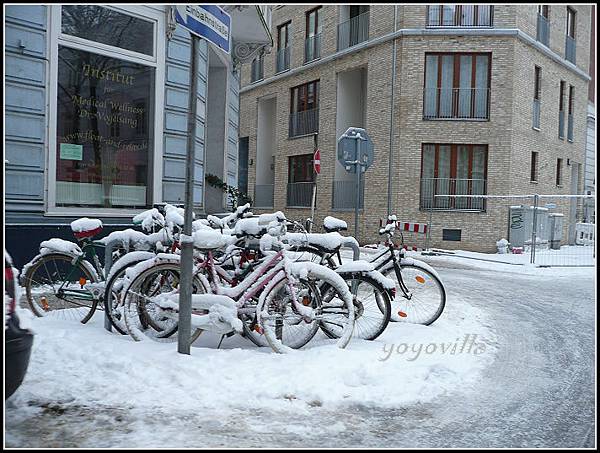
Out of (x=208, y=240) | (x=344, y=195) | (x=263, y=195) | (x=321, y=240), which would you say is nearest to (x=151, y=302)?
(x=208, y=240)

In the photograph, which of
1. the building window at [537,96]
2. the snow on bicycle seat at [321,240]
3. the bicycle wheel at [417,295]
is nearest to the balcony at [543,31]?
the building window at [537,96]

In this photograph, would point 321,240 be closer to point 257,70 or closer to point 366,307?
point 366,307

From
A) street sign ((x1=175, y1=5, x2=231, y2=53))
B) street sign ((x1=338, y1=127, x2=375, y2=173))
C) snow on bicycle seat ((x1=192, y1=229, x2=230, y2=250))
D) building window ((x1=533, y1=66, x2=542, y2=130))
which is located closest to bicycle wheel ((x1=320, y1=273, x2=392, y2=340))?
snow on bicycle seat ((x1=192, y1=229, x2=230, y2=250))

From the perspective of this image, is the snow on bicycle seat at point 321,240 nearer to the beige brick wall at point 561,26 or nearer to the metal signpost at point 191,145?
the metal signpost at point 191,145

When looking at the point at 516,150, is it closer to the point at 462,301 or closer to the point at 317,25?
the point at 317,25

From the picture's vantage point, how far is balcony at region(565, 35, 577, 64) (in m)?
23.1

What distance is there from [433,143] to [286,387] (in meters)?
17.5

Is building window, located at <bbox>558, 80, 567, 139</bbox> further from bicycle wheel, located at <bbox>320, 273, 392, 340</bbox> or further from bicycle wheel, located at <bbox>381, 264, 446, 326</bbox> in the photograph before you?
bicycle wheel, located at <bbox>320, 273, 392, 340</bbox>

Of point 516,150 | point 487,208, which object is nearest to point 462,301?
point 487,208

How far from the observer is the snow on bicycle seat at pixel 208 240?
460cm

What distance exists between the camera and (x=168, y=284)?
16.5ft

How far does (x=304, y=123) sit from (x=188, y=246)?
22.0m

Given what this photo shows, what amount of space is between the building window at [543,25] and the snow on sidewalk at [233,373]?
19.3 m

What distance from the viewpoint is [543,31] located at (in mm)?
21297
